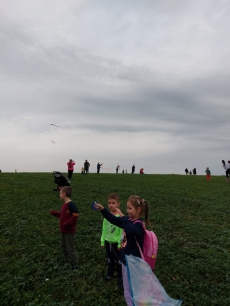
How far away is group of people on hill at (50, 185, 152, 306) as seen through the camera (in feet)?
15.4

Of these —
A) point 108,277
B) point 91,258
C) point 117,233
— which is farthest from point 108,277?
point 91,258

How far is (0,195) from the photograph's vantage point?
53.6ft

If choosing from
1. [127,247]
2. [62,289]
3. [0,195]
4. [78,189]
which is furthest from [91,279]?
[78,189]

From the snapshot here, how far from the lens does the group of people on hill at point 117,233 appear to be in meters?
4.68

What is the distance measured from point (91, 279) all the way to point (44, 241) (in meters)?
3.16

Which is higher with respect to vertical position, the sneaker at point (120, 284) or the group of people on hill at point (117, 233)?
the group of people on hill at point (117, 233)

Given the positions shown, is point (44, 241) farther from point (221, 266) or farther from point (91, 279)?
point (221, 266)

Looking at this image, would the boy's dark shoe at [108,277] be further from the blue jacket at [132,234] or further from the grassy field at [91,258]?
the blue jacket at [132,234]

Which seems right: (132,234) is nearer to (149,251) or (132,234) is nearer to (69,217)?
(149,251)

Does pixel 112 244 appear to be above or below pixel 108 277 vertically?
above

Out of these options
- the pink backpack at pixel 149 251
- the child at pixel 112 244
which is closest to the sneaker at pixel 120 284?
the child at pixel 112 244

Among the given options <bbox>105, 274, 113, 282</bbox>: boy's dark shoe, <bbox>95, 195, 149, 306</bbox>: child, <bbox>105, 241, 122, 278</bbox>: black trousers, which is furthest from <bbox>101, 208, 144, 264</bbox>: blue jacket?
<bbox>105, 274, 113, 282</bbox>: boy's dark shoe

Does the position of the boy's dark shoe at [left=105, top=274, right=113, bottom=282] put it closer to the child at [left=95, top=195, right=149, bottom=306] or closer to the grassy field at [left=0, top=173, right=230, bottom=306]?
the grassy field at [left=0, top=173, right=230, bottom=306]

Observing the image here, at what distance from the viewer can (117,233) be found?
6.28m
